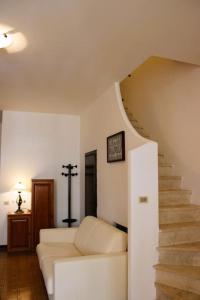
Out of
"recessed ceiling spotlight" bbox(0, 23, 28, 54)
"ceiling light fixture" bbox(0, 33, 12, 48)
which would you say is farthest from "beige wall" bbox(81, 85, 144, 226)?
"ceiling light fixture" bbox(0, 33, 12, 48)

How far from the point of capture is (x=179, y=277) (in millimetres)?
2643

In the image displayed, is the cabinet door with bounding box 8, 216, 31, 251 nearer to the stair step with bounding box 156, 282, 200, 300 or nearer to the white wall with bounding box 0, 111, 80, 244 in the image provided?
the white wall with bounding box 0, 111, 80, 244

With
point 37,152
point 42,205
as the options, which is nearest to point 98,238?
point 42,205

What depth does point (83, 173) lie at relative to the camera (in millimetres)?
5684

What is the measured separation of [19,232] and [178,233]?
10.6 ft

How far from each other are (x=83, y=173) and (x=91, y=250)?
97.1 inches

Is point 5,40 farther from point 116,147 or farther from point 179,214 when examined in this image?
point 179,214

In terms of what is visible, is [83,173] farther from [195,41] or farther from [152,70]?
[195,41]

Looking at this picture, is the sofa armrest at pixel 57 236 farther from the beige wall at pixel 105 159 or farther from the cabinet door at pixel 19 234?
the cabinet door at pixel 19 234

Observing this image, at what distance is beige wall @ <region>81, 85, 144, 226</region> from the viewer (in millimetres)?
3658

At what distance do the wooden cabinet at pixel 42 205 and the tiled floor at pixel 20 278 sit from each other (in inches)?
21.6

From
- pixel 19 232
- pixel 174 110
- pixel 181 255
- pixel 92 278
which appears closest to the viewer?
pixel 92 278

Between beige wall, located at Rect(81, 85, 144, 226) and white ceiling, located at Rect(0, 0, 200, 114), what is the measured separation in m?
0.49

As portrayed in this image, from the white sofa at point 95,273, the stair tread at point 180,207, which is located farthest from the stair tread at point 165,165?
the white sofa at point 95,273
